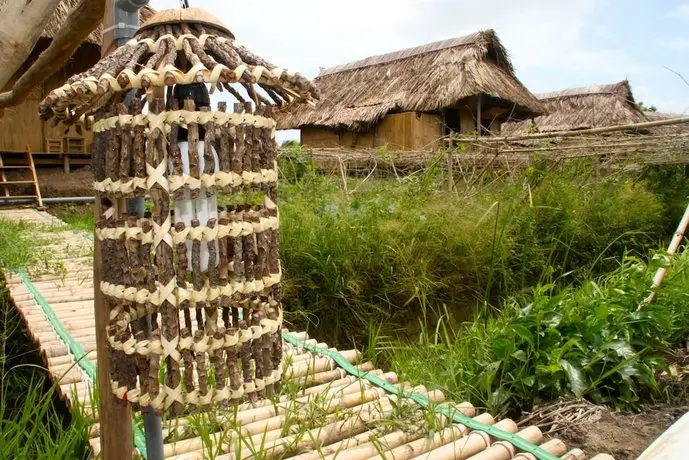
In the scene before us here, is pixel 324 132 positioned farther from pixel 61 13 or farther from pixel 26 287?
pixel 26 287

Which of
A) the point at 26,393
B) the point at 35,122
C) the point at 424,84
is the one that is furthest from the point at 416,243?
the point at 424,84

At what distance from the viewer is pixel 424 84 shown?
11.6 metres

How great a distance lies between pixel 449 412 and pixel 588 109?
16407 millimetres

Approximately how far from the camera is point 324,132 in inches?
531

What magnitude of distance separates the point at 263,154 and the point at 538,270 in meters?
4.92

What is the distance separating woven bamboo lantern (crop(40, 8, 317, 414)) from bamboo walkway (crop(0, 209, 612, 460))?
663mm

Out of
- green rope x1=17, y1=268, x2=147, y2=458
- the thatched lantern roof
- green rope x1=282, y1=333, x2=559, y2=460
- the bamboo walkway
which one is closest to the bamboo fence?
green rope x1=17, y1=268, x2=147, y2=458

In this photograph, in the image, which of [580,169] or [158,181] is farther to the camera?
[580,169]

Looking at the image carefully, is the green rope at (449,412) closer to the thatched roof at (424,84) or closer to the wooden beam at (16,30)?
the wooden beam at (16,30)

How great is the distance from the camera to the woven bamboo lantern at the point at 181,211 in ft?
3.43

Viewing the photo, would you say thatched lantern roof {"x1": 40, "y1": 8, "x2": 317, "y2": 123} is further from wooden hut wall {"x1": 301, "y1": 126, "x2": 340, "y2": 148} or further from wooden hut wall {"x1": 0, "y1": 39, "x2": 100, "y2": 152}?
wooden hut wall {"x1": 301, "y1": 126, "x2": 340, "y2": 148}

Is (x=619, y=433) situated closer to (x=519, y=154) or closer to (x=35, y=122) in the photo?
(x=519, y=154)

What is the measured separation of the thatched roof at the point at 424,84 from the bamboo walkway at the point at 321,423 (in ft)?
29.8

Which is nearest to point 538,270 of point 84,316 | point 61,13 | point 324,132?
point 84,316
